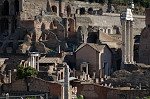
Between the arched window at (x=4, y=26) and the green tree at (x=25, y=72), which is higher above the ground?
the arched window at (x=4, y=26)

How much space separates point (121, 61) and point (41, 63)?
6682 mm

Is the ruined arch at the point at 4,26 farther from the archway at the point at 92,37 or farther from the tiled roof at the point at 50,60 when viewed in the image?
the tiled roof at the point at 50,60

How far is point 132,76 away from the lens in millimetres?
38469

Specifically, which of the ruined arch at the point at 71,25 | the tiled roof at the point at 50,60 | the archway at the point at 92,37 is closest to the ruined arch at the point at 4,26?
the ruined arch at the point at 71,25

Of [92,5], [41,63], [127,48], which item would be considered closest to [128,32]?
[127,48]

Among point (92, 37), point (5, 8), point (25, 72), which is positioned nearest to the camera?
point (25, 72)

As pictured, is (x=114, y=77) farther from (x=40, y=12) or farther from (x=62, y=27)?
(x=40, y=12)

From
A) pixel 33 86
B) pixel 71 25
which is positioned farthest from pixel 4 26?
pixel 33 86

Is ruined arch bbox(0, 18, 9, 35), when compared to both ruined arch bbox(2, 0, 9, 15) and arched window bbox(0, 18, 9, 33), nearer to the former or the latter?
arched window bbox(0, 18, 9, 33)

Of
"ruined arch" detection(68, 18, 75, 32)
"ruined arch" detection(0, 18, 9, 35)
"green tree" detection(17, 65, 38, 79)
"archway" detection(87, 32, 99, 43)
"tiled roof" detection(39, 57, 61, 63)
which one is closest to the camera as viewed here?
"green tree" detection(17, 65, 38, 79)

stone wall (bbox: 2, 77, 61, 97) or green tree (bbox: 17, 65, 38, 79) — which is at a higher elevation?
green tree (bbox: 17, 65, 38, 79)

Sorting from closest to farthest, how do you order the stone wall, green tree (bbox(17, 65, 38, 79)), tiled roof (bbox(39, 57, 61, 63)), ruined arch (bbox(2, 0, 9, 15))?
the stone wall → green tree (bbox(17, 65, 38, 79)) → tiled roof (bbox(39, 57, 61, 63)) → ruined arch (bbox(2, 0, 9, 15))

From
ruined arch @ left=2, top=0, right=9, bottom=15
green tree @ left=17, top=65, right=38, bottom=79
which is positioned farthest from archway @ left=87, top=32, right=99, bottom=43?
green tree @ left=17, top=65, right=38, bottom=79

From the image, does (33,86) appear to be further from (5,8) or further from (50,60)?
(5,8)
